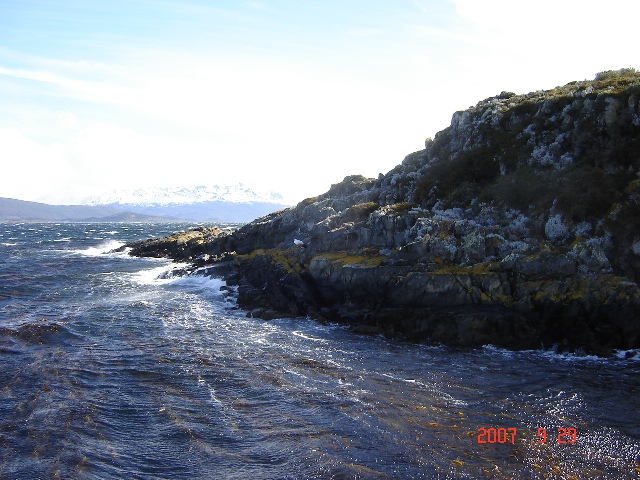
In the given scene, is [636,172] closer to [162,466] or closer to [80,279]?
[162,466]

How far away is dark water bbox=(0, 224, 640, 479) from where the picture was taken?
15289mm

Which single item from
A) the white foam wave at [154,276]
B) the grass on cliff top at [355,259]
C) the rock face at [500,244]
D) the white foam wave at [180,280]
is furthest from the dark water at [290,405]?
the white foam wave at [154,276]

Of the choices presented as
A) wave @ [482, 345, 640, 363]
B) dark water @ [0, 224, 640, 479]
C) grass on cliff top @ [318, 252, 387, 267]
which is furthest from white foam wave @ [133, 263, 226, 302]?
wave @ [482, 345, 640, 363]

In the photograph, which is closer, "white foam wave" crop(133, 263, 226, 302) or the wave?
the wave

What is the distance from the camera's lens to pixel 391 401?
19.7m

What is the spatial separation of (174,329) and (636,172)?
32.5m

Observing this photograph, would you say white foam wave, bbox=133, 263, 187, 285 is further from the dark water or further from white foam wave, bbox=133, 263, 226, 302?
the dark water

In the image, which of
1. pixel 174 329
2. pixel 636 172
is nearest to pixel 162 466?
pixel 174 329
